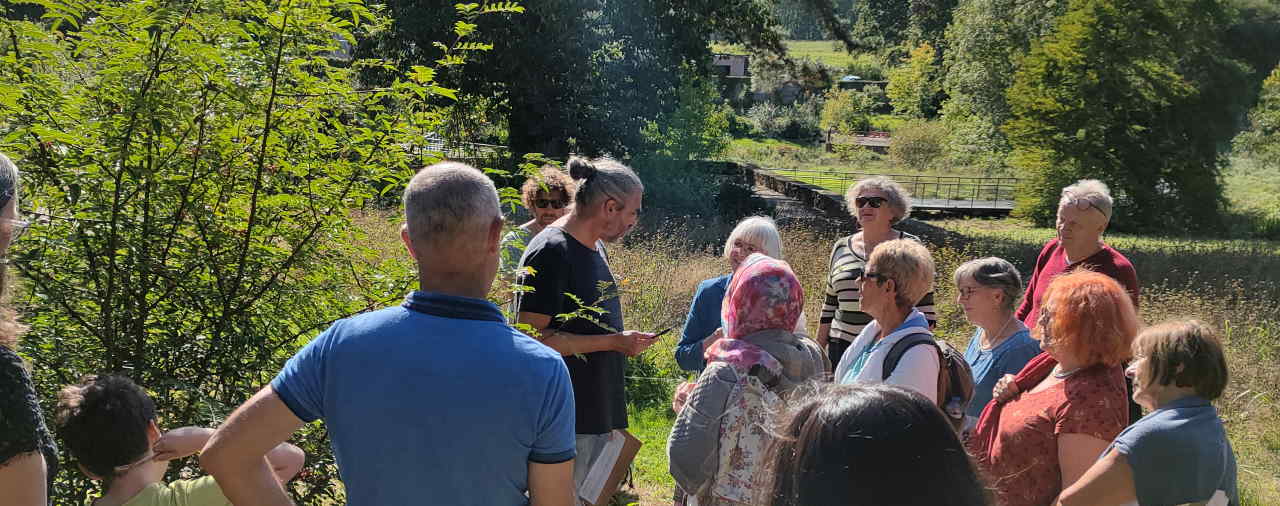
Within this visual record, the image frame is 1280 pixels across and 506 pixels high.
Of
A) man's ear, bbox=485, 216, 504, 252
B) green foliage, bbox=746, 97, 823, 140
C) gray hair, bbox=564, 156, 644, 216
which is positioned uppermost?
man's ear, bbox=485, 216, 504, 252

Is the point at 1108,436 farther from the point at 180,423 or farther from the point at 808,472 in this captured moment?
the point at 180,423

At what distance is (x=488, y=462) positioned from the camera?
200cm

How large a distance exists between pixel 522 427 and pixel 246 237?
1521mm

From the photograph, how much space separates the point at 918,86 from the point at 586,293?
69.3 metres

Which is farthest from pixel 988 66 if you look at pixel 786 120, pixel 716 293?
pixel 716 293

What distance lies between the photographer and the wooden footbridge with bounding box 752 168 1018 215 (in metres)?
38.7

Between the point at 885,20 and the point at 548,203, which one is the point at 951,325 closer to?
the point at 548,203

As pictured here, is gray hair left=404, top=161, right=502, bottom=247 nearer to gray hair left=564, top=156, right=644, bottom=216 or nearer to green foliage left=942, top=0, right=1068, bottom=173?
gray hair left=564, top=156, right=644, bottom=216

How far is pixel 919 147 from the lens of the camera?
189 ft

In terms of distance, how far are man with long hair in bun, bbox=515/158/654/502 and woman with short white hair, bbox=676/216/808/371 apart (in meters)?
0.83

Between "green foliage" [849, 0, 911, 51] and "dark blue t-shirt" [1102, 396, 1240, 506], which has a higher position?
"green foliage" [849, 0, 911, 51]

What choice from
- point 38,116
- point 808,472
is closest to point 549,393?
point 808,472

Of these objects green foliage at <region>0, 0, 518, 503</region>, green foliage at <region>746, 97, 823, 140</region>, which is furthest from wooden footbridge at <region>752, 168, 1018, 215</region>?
green foliage at <region>0, 0, 518, 503</region>

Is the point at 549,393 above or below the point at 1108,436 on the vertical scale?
above
